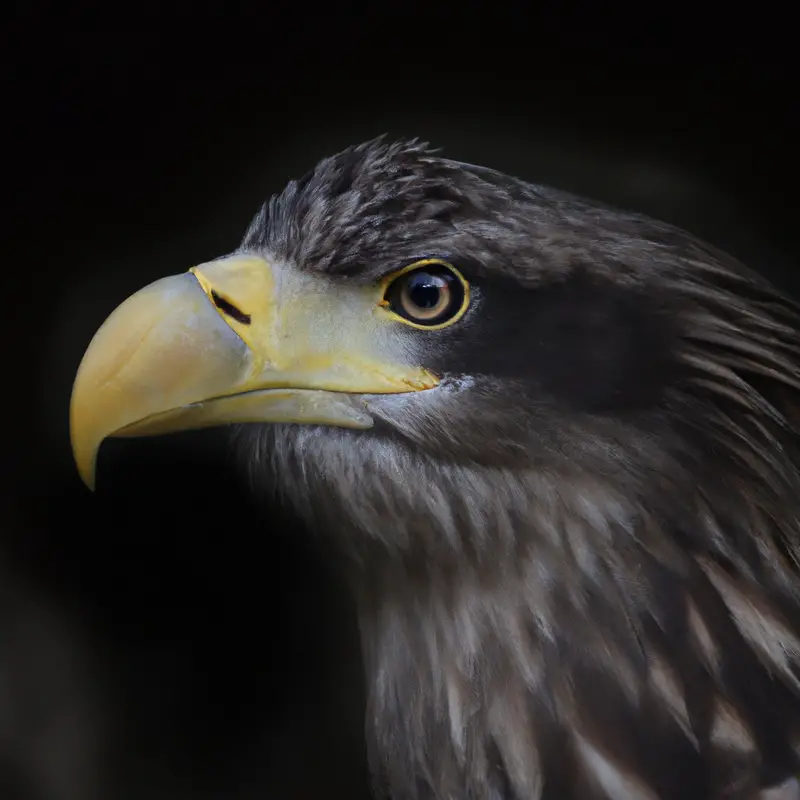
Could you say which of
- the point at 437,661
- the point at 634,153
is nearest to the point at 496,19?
the point at 634,153

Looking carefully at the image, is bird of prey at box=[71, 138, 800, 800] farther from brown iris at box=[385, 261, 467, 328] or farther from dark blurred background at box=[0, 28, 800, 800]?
dark blurred background at box=[0, 28, 800, 800]

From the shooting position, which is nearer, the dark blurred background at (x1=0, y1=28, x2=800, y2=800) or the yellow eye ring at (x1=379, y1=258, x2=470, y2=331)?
the yellow eye ring at (x1=379, y1=258, x2=470, y2=331)

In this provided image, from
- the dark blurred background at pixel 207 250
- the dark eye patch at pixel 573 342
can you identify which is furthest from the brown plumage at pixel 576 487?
the dark blurred background at pixel 207 250

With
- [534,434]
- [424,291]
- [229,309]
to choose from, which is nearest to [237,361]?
[229,309]

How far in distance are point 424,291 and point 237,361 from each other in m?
0.24

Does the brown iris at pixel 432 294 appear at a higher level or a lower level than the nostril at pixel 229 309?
higher

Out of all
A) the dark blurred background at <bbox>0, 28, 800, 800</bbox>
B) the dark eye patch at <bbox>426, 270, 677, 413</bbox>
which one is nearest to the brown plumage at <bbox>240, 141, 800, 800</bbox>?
the dark eye patch at <bbox>426, 270, 677, 413</bbox>

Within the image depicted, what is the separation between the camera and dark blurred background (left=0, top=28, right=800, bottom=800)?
1352mm

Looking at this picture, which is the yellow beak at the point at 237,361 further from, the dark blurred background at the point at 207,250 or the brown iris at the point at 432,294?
the dark blurred background at the point at 207,250

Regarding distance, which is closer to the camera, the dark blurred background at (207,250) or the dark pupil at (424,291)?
the dark pupil at (424,291)

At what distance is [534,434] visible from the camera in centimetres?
105

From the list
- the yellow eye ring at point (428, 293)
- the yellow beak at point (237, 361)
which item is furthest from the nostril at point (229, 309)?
the yellow eye ring at point (428, 293)

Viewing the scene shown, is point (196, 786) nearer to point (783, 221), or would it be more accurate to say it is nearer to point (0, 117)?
point (0, 117)

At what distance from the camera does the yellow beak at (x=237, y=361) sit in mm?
1056
